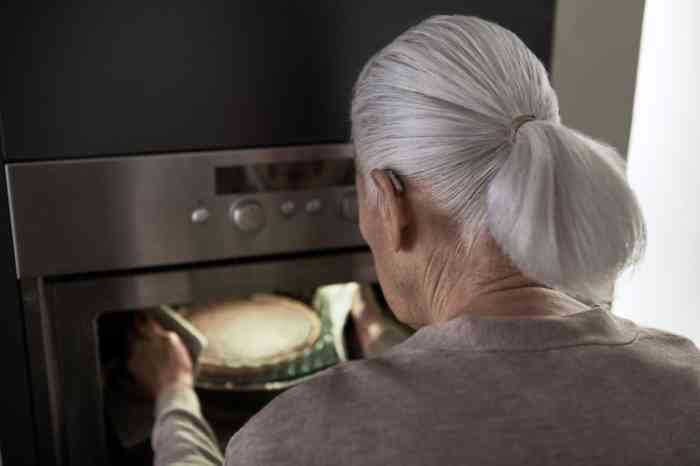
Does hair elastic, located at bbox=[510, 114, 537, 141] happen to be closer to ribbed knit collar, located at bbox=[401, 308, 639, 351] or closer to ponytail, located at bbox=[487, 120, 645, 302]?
ponytail, located at bbox=[487, 120, 645, 302]

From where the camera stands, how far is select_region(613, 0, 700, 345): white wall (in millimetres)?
1168

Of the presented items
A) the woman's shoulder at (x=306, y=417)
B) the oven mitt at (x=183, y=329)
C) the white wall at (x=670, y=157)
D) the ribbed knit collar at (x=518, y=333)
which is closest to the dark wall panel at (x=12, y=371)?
the oven mitt at (x=183, y=329)

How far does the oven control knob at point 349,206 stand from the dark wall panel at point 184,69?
76 mm

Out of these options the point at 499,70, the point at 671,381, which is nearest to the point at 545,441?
the point at 671,381

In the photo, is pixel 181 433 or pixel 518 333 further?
pixel 181 433

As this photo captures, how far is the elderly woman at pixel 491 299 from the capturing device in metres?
0.67

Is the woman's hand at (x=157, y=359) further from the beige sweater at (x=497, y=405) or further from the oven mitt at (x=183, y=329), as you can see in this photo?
the beige sweater at (x=497, y=405)

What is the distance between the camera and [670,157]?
47.9 inches

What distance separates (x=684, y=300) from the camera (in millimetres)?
1250

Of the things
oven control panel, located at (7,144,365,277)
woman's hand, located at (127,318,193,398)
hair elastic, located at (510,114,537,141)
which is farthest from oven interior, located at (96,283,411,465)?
hair elastic, located at (510,114,537,141)

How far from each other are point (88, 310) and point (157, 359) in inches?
7.4

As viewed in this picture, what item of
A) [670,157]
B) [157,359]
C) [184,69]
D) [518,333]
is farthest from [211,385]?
[670,157]

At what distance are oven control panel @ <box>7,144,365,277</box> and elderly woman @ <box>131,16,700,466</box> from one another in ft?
0.66

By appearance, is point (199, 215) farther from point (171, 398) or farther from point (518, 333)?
point (518, 333)
